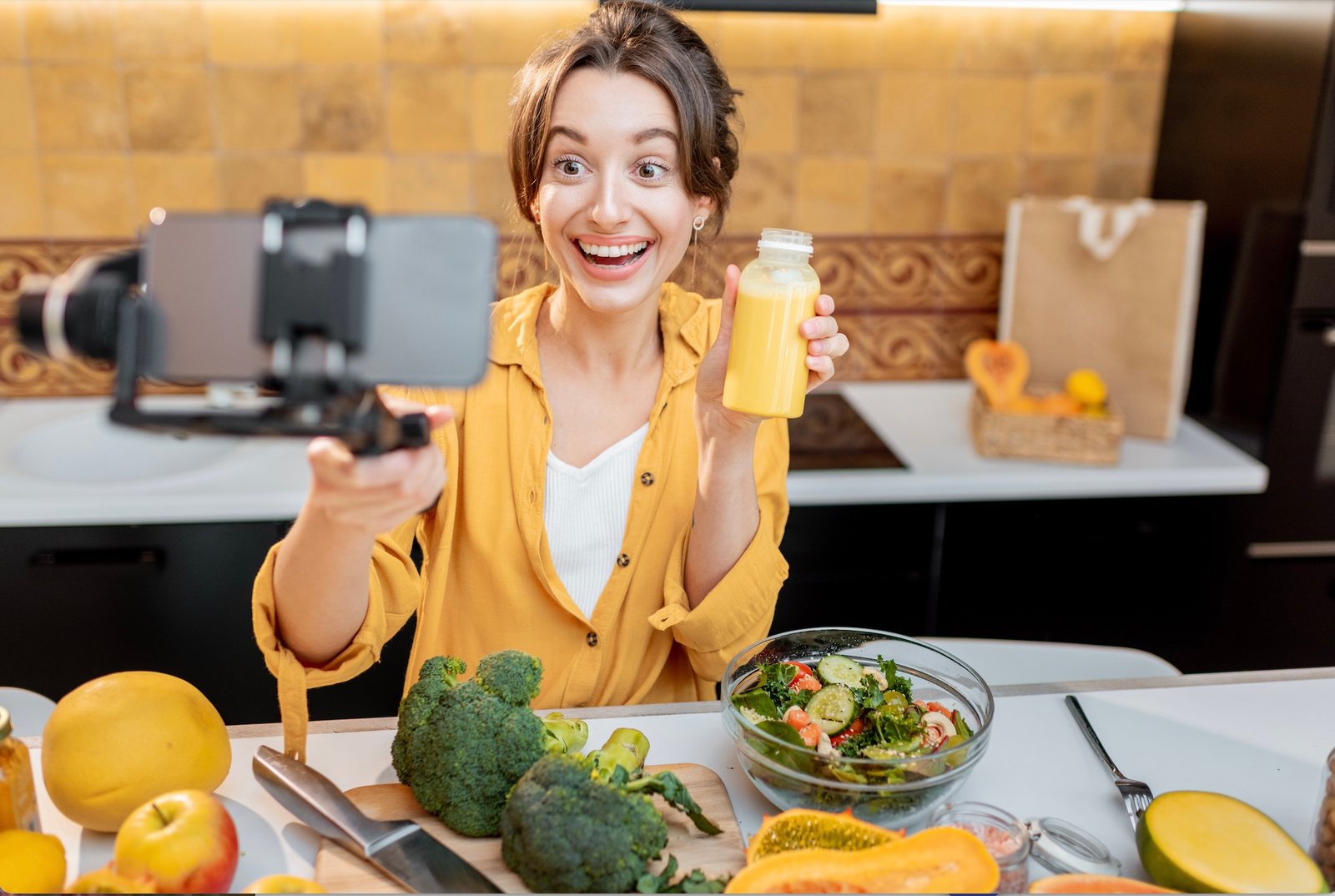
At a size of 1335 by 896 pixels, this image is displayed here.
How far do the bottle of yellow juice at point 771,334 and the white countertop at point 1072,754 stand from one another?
0.32 m

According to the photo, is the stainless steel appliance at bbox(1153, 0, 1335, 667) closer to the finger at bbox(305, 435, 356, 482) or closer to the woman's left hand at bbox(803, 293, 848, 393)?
the woman's left hand at bbox(803, 293, 848, 393)

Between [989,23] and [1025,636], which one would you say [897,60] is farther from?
[1025,636]

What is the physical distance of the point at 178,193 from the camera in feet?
7.57

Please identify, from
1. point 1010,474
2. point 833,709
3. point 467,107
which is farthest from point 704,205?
point 467,107

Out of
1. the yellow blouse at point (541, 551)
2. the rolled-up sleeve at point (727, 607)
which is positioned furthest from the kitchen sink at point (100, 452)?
the rolled-up sleeve at point (727, 607)

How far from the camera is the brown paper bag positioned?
2.22 m

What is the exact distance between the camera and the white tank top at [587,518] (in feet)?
4.72

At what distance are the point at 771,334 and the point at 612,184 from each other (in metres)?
0.35

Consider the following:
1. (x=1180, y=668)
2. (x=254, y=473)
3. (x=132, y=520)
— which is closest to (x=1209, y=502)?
(x=1180, y=668)

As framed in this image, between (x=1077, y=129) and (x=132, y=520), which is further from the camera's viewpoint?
(x=1077, y=129)

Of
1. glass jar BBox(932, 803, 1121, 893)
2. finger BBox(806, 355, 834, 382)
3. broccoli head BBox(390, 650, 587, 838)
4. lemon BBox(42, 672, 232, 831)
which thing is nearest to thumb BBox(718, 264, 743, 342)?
finger BBox(806, 355, 834, 382)

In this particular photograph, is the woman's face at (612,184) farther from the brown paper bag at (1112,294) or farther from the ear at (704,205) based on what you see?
the brown paper bag at (1112,294)

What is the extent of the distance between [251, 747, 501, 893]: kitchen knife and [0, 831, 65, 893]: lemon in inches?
6.5

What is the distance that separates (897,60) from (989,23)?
8.5 inches
